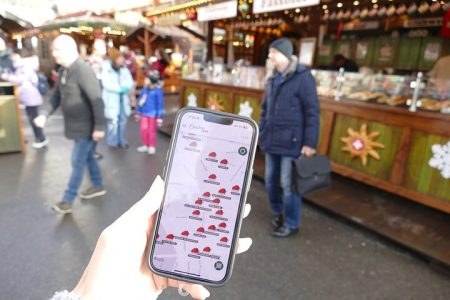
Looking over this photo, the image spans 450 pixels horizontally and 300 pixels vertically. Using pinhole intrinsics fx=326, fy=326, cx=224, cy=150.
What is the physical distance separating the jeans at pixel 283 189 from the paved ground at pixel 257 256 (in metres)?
0.23

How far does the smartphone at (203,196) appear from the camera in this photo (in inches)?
44.4

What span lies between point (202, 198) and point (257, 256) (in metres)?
2.07

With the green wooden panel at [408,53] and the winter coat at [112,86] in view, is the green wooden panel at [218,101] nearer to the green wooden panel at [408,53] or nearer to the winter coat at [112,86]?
the winter coat at [112,86]

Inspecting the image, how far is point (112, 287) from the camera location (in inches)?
40.1

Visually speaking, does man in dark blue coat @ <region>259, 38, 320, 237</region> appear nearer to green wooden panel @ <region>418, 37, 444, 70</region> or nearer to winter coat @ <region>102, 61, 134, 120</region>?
winter coat @ <region>102, 61, 134, 120</region>

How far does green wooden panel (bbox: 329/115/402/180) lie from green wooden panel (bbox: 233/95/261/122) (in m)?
1.49

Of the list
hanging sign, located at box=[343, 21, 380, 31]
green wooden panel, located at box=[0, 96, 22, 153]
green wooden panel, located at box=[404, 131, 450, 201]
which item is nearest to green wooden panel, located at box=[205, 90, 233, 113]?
green wooden panel, located at box=[404, 131, 450, 201]

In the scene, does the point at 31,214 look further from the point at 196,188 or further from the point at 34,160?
the point at 196,188

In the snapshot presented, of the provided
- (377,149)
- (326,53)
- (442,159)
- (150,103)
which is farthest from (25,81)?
(326,53)

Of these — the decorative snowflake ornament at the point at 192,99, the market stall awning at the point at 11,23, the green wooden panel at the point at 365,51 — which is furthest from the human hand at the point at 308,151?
the green wooden panel at the point at 365,51

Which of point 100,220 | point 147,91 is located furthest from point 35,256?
point 147,91

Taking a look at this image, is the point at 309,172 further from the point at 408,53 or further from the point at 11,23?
the point at 408,53

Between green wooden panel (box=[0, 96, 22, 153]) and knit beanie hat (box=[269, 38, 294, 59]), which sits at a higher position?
knit beanie hat (box=[269, 38, 294, 59])

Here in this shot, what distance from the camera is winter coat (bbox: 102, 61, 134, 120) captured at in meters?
5.69
